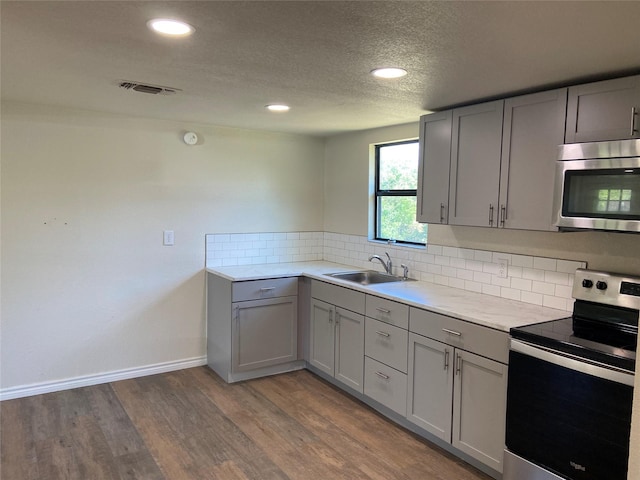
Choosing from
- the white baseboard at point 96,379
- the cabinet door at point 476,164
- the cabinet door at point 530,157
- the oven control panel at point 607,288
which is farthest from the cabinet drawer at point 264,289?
the oven control panel at point 607,288

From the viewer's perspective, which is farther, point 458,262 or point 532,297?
point 458,262

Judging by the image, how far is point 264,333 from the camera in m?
3.90

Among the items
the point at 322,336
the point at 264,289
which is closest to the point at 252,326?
the point at 264,289

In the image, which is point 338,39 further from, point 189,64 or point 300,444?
point 300,444

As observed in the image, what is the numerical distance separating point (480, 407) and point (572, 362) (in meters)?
0.63

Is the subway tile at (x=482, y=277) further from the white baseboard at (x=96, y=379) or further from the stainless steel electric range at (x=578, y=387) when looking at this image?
the white baseboard at (x=96, y=379)

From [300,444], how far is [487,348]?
1.28m

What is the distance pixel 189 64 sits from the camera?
2.28 m

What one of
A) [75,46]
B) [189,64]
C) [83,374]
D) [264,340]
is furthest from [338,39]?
[83,374]

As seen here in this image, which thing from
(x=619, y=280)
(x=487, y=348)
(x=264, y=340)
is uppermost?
(x=619, y=280)

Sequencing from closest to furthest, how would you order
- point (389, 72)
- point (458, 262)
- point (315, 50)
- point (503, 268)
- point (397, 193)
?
point (315, 50) → point (389, 72) → point (503, 268) → point (458, 262) → point (397, 193)

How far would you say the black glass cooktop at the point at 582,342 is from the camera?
6.38ft

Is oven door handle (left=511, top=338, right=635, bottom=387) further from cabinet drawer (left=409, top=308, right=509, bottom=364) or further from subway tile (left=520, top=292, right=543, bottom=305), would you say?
subway tile (left=520, top=292, right=543, bottom=305)

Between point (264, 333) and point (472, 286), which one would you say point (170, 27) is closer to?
point (472, 286)
